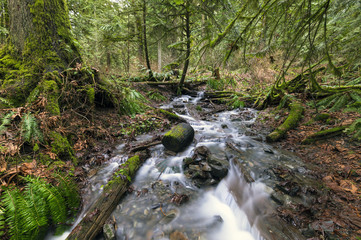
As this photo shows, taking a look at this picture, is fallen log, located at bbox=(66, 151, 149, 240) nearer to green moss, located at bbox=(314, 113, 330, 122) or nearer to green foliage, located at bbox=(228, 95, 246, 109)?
green moss, located at bbox=(314, 113, 330, 122)

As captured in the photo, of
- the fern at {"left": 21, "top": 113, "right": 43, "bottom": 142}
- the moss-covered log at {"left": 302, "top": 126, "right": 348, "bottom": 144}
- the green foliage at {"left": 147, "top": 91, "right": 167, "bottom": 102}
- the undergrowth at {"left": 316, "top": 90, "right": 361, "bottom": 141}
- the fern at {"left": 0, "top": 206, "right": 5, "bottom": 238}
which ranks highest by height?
the undergrowth at {"left": 316, "top": 90, "right": 361, "bottom": 141}

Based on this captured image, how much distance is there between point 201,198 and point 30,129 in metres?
3.61

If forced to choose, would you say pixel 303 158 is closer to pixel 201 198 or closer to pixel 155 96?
pixel 201 198

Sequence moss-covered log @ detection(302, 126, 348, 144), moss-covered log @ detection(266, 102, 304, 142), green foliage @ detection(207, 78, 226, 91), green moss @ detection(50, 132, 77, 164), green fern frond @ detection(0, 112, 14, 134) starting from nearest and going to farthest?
green fern frond @ detection(0, 112, 14, 134), green moss @ detection(50, 132, 77, 164), moss-covered log @ detection(302, 126, 348, 144), moss-covered log @ detection(266, 102, 304, 142), green foliage @ detection(207, 78, 226, 91)

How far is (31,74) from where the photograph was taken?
12.5 feet

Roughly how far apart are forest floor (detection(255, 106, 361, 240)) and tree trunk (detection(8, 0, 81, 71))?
6.28m

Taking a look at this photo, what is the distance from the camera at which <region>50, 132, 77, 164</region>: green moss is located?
10.1 ft

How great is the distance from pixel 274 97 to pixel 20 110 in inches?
363

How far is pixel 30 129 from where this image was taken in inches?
110

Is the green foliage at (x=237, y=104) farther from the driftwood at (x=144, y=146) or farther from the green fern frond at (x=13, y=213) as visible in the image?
the green fern frond at (x=13, y=213)

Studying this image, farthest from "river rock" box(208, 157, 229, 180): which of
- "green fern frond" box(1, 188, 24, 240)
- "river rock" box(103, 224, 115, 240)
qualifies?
"green fern frond" box(1, 188, 24, 240)

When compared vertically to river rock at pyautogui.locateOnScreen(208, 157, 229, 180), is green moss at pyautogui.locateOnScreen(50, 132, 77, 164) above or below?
above

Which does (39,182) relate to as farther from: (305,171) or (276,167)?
(305,171)

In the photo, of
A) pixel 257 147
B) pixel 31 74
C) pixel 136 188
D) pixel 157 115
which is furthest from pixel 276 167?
pixel 31 74
